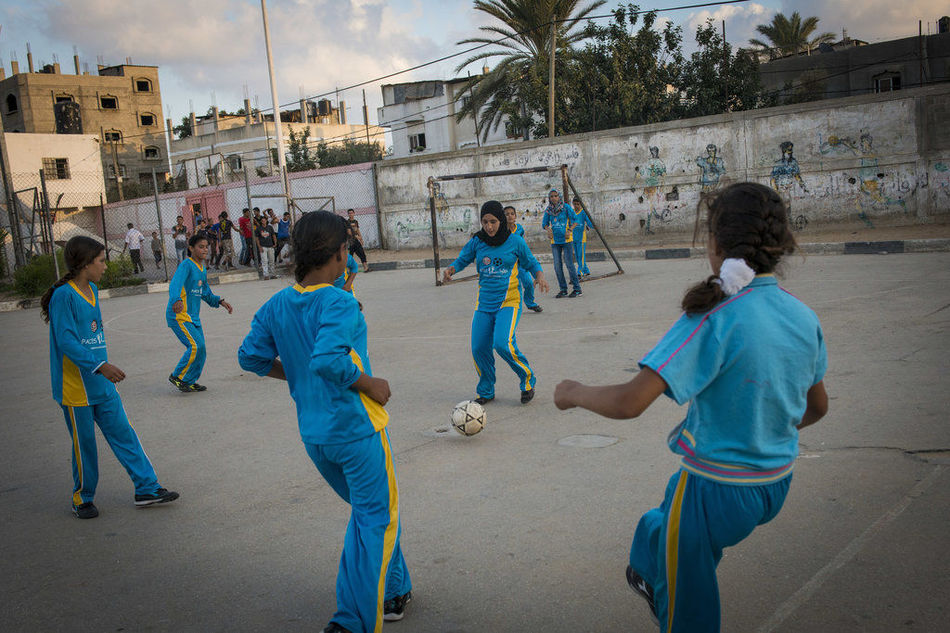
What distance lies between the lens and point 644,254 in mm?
20234

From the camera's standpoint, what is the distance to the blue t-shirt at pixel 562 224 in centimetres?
1405

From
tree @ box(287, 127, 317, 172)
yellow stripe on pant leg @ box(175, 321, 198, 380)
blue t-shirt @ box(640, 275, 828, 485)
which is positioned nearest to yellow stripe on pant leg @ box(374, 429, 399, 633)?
blue t-shirt @ box(640, 275, 828, 485)

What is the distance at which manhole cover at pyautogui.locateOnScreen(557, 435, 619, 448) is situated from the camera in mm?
5578

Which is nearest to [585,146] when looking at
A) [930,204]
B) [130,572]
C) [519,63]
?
[519,63]

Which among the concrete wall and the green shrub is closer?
the concrete wall

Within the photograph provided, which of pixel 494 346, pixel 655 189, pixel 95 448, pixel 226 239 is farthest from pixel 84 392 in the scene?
pixel 226 239

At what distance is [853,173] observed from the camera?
2012 centimetres

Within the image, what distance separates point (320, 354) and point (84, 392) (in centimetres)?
271

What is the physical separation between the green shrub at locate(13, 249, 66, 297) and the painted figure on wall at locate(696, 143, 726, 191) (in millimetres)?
17809

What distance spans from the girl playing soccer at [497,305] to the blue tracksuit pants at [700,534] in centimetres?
447

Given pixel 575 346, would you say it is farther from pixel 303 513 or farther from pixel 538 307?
pixel 303 513

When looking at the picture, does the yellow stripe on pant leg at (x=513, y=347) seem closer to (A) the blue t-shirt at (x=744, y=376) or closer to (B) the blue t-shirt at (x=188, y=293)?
(B) the blue t-shirt at (x=188, y=293)

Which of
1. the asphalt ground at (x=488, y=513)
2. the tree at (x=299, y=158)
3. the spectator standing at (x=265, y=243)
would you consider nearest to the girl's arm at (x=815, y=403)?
the asphalt ground at (x=488, y=513)

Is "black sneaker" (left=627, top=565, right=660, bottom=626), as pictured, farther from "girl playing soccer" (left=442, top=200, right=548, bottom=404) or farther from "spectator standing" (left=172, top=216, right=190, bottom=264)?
"spectator standing" (left=172, top=216, right=190, bottom=264)
